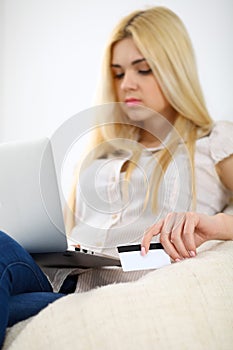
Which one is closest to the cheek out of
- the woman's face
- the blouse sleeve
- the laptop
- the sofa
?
the woman's face

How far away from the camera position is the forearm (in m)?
1.05

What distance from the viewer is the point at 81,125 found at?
1.12 metres

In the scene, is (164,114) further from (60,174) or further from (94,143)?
(60,174)

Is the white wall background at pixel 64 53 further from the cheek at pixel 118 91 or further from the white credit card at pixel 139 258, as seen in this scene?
the white credit card at pixel 139 258

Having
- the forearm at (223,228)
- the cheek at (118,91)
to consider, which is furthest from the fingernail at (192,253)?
the cheek at (118,91)

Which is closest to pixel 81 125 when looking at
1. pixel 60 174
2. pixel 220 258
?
pixel 60 174

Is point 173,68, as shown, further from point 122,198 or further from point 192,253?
point 192,253

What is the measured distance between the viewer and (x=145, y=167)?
1.27 m

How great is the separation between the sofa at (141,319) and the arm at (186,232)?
0.16 meters

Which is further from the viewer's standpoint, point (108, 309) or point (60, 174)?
point (60, 174)

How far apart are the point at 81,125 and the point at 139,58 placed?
57 cm

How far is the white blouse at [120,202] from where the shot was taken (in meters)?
1.10

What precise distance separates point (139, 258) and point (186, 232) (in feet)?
0.42

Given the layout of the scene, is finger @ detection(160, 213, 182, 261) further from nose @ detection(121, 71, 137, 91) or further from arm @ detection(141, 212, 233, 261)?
nose @ detection(121, 71, 137, 91)
